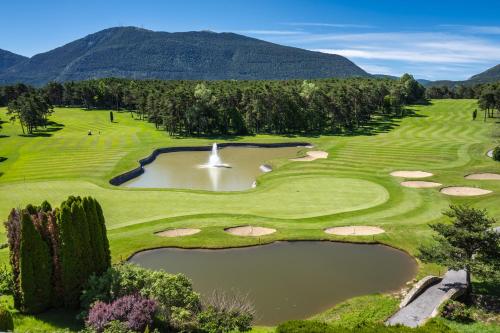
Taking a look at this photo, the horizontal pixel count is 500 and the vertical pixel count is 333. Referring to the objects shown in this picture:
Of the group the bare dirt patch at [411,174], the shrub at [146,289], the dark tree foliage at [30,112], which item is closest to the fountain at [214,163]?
the bare dirt patch at [411,174]

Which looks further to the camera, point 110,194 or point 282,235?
point 110,194

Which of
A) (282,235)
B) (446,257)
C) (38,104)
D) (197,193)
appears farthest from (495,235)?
(38,104)

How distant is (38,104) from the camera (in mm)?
113562

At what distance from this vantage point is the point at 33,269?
63.9ft

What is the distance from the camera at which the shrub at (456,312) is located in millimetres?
19359

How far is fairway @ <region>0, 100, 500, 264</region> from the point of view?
33.9 metres

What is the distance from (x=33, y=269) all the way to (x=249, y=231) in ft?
57.2

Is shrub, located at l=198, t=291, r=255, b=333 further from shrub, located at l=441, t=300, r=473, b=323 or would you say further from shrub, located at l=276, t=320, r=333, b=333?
shrub, located at l=441, t=300, r=473, b=323

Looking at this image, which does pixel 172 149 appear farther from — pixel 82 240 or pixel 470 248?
pixel 470 248

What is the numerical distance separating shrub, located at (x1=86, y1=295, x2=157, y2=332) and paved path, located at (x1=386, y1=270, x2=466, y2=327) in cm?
1053

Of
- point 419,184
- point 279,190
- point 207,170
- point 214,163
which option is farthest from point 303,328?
point 214,163

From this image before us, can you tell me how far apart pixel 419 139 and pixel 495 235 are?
71.0 meters

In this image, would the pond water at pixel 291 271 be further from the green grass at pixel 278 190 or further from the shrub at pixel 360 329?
the shrub at pixel 360 329

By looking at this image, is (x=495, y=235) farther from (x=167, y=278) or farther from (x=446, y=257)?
(x=167, y=278)
